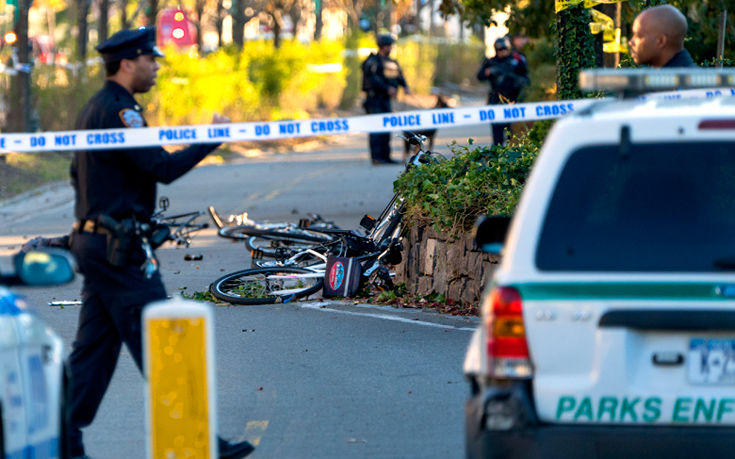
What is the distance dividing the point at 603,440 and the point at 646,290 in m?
0.50

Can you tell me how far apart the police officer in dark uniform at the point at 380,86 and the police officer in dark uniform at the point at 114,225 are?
1620 centimetres

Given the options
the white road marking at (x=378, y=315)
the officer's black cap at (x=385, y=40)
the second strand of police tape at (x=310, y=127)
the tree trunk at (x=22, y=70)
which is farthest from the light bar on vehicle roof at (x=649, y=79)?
the tree trunk at (x=22, y=70)

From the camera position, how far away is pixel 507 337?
436 centimetres

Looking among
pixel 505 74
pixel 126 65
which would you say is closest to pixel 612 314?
pixel 126 65

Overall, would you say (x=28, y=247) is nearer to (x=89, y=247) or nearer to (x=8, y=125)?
(x=89, y=247)

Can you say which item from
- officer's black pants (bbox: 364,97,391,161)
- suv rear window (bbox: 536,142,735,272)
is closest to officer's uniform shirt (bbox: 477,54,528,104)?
officer's black pants (bbox: 364,97,391,161)

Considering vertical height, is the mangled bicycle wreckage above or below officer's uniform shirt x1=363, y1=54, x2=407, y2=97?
below

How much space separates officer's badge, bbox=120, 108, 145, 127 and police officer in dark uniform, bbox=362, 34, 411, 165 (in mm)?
16273

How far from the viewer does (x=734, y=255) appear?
431 cm

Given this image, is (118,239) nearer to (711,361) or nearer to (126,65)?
(126,65)

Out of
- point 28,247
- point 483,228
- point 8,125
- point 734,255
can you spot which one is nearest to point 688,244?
point 734,255

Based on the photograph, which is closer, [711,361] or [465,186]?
[711,361]

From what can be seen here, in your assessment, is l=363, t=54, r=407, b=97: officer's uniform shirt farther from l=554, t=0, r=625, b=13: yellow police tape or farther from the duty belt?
the duty belt

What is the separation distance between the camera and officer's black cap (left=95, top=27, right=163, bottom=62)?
19.4 feet
